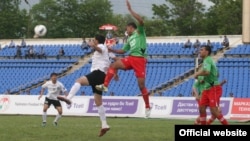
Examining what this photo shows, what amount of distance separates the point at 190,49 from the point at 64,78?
10373 mm

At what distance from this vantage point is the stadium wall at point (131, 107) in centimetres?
3114

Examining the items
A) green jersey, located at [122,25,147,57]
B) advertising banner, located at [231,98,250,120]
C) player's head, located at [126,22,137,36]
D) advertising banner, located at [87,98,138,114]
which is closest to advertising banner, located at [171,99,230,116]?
advertising banner, located at [231,98,250,120]

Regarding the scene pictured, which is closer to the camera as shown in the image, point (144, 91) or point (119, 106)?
point (144, 91)

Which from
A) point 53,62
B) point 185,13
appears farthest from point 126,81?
point 185,13

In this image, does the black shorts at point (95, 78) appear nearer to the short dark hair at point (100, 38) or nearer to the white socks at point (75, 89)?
the white socks at point (75, 89)

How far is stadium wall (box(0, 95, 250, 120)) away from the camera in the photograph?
3114 cm

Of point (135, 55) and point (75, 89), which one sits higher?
point (135, 55)

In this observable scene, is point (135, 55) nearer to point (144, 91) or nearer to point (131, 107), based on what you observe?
point (144, 91)

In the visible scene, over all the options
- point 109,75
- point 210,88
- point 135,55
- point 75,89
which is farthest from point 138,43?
point 210,88

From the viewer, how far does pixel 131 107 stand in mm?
33281

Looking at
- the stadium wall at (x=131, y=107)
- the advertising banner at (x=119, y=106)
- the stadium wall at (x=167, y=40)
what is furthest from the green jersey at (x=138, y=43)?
the stadium wall at (x=167, y=40)

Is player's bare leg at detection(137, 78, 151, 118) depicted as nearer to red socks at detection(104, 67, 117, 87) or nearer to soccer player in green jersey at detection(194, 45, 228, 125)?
red socks at detection(104, 67, 117, 87)

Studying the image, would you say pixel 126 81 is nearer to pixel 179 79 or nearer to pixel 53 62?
pixel 179 79

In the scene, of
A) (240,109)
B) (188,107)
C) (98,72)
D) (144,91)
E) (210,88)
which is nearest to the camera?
(98,72)
